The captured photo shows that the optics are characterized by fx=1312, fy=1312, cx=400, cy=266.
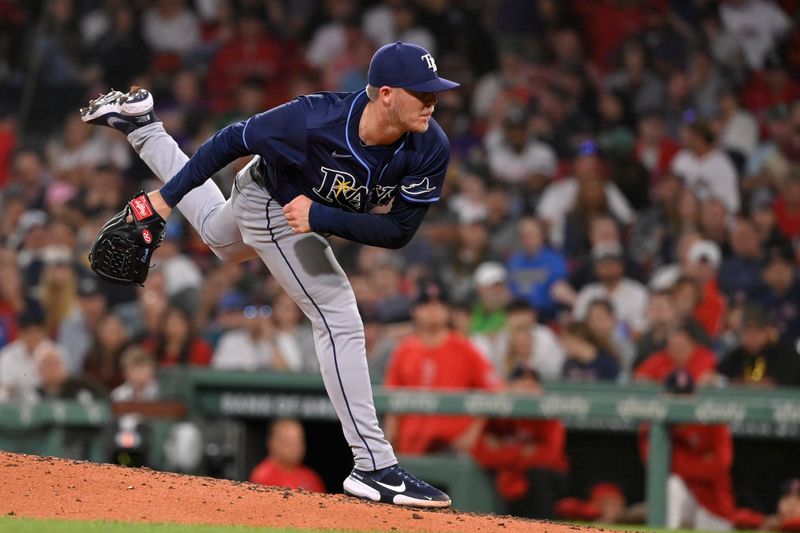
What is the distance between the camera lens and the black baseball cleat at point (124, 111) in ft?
16.8

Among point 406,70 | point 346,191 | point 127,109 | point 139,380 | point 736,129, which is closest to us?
point 406,70

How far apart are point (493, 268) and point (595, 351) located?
1126 mm

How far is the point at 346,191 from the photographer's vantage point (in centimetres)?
467

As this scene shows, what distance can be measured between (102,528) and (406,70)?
1.80 metres

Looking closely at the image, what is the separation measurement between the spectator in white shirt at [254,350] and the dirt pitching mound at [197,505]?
146 inches

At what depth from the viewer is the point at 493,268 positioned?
→ 29.4 feet

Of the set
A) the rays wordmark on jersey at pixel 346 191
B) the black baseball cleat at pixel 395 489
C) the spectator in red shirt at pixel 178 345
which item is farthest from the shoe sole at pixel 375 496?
the spectator in red shirt at pixel 178 345

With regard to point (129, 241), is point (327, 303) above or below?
below

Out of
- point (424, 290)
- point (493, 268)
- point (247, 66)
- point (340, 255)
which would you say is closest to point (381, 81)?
point (424, 290)

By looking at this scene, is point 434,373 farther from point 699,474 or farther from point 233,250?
point 233,250

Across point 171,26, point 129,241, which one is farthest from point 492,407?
point 171,26

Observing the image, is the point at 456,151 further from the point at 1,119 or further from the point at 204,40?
the point at 1,119

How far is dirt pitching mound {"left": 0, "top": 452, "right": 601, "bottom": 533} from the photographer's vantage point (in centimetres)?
442

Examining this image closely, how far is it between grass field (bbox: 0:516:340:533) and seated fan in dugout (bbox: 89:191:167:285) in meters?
0.94
